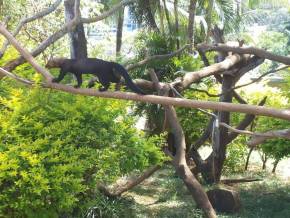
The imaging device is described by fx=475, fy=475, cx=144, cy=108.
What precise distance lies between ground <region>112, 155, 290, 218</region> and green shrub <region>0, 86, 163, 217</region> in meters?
2.01

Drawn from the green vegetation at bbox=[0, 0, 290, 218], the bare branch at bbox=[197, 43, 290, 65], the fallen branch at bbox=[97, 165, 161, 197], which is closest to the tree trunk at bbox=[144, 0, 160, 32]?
the green vegetation at bbox=[0, 0, 290, 218]

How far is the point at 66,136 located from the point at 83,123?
0.97 feet

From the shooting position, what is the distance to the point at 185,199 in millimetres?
7676

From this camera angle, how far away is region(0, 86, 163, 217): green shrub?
409 cm

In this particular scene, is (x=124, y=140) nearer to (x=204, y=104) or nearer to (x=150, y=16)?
(x=204, y=104)

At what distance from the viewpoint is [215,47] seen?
5789 mm

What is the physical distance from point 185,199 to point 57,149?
12.6 ft

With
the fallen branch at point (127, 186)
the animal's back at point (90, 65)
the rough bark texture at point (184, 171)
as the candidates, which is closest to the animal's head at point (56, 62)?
the animal's back at point (90, 65)

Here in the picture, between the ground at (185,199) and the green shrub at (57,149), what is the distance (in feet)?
6.58

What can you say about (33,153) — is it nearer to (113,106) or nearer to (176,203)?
(113,106)

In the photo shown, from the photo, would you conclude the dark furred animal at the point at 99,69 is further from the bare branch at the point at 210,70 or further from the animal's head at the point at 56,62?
the bare branch at the point at 210,70

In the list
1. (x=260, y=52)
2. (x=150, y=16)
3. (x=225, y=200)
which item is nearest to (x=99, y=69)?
(x=260, y=52)

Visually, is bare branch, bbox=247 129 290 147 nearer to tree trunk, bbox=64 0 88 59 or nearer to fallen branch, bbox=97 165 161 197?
fallen branch, bbox=97 165 161 197

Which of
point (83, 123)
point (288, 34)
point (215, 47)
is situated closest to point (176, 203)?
point (215, 47)
